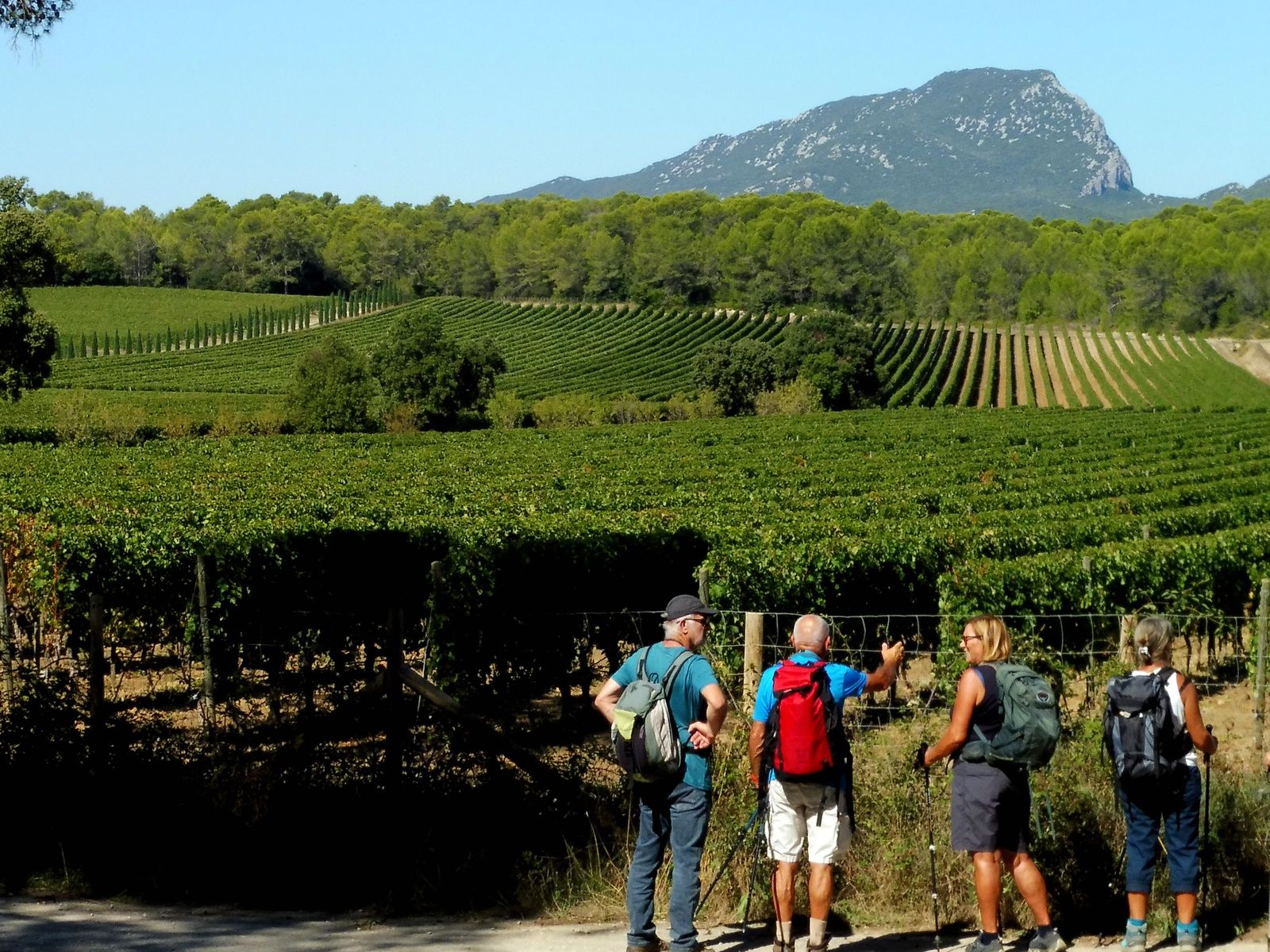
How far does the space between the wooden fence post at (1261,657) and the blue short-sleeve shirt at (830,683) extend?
14.9 ft

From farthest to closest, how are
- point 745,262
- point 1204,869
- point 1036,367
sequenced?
point 745,262 < point 1036,367 < point 1204,869

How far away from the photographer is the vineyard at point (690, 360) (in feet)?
303

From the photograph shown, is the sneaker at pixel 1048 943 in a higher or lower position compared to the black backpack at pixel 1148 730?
lower

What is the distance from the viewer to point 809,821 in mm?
6055

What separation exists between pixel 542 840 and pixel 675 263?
147 metres

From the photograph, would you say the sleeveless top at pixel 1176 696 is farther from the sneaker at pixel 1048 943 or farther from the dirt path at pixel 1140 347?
the dirt path at pixel 1140 347

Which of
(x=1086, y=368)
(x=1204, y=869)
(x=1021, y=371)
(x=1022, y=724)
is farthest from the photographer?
(x=1021, y=371)

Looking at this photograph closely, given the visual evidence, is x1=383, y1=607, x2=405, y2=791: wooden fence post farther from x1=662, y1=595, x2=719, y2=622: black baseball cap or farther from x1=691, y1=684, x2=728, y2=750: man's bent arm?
x1=691, y1=684, x2=728, y2=750: man's bent arm

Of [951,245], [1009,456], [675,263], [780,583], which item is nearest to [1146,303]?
[951,245]

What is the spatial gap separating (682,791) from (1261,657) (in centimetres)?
530

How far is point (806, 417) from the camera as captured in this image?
73.8 metres

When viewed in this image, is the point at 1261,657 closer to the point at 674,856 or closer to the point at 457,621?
the point at 674,856

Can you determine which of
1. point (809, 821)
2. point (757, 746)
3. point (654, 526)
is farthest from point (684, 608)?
point (654, 526)

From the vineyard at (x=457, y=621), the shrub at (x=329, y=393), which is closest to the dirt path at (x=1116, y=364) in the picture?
the shrub at (x=329, y=393)
